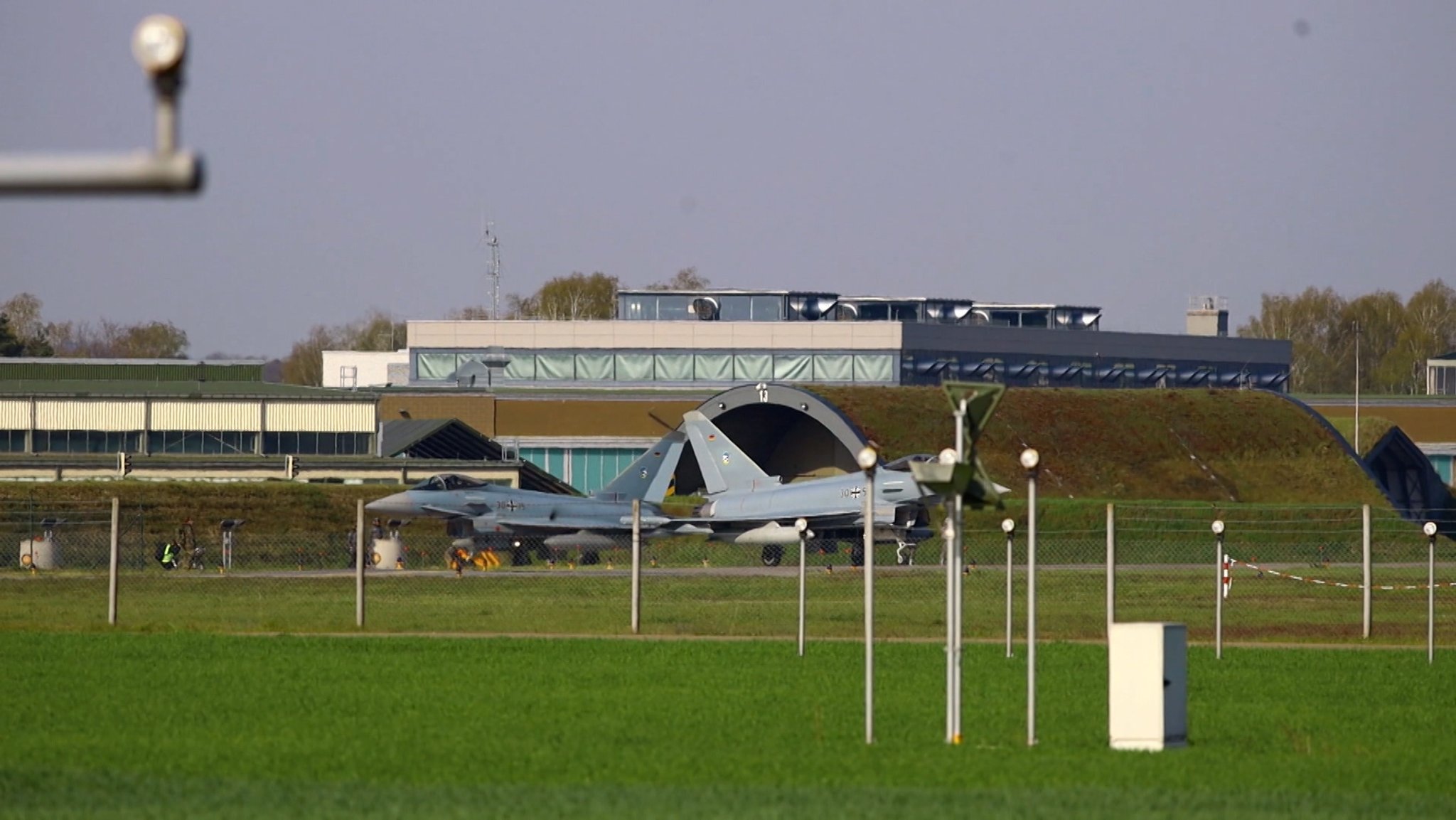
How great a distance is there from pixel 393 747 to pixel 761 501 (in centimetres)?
3610

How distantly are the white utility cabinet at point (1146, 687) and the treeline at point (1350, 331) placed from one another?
453 ft

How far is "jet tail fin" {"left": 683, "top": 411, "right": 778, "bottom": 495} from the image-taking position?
53.0 m

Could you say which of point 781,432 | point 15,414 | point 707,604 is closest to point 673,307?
point 781,432

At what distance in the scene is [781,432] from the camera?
66.1 metres

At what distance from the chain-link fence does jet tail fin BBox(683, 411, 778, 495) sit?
275 cm

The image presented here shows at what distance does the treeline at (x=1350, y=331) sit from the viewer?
5891 inches

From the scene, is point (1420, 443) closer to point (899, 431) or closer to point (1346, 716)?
point (899, 431)

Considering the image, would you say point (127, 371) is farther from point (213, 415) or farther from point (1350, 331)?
point (1350, 331)

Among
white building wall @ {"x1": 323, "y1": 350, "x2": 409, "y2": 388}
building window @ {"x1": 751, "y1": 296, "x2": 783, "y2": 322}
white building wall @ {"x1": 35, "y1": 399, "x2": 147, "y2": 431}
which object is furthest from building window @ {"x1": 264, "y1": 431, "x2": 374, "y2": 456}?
white building wall @ {"x1": 323, "y1": 350, "x2": 409, "y2": 388}

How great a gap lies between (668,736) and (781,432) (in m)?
51.5

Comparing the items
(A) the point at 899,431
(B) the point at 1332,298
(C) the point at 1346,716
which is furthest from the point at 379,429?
(B) the point at 1332,298

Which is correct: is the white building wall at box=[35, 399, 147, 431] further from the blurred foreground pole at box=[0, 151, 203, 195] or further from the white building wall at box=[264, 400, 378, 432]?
the blurred foreground pole at box=[0, 151, 203, 195]

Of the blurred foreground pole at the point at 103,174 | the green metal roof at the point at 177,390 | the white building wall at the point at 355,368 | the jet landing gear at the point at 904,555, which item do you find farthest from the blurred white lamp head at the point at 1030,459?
the white building wall at the point at 355,368

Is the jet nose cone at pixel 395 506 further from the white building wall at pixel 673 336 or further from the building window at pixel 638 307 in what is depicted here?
the building window at pixel 638 307
